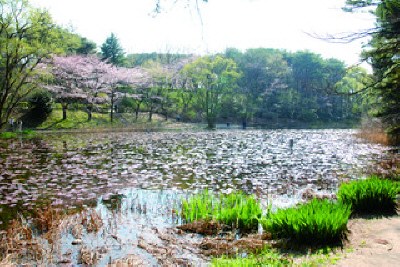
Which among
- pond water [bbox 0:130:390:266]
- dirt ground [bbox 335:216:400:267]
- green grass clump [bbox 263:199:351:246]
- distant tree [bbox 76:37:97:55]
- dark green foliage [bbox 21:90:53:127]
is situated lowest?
pond water [bbox 0:130:390:266]

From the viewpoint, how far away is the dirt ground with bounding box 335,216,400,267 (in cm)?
422

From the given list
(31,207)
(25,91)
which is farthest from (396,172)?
(25,91)

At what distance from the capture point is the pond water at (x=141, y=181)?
6.27m

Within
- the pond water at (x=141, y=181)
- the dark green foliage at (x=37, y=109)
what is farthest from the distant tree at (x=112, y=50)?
the pond water at (x=141, y=181)

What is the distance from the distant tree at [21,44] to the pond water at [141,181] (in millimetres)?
9795

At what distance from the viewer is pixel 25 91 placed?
28500mm

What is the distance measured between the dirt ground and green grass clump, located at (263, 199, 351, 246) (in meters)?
0.28

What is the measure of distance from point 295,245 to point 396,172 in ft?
27.7

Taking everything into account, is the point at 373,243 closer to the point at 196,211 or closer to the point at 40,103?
the point at 196,211

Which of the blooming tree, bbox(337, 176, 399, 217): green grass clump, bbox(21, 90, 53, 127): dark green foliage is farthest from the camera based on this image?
the blooming tree

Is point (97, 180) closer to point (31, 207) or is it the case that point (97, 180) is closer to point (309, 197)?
point (31, 207)

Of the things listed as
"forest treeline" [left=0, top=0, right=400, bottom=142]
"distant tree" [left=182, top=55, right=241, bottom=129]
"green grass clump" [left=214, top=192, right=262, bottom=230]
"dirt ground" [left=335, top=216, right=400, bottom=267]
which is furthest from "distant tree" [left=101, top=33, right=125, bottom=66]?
"dirt ground" [left=335, top=216, right=400, bottom=267]

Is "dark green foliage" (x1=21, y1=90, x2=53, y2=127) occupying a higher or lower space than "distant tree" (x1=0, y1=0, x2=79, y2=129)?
lower

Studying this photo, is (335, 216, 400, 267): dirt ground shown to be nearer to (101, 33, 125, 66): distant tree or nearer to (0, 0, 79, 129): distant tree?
(0, 0, 79, 129): distant tree
